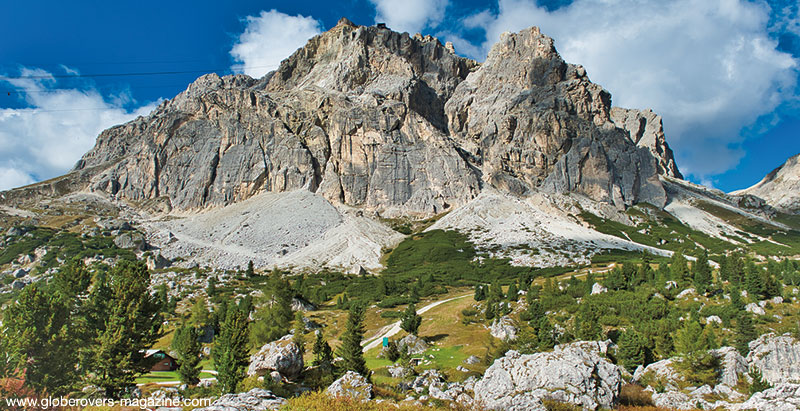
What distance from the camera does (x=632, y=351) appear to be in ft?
87.8

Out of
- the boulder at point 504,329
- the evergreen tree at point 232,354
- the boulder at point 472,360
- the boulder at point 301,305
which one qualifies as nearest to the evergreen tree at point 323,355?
the evergreen tree at point 232,354

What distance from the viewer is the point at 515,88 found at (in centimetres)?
18650

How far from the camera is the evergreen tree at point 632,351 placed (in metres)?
26.2

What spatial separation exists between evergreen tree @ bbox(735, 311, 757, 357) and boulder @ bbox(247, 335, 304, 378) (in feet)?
85.2

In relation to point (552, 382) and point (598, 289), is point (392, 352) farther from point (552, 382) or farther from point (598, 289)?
point (598, 289)

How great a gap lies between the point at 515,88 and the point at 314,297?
15101 centimetres

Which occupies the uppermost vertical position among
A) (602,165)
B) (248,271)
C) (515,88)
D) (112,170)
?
(515,88)

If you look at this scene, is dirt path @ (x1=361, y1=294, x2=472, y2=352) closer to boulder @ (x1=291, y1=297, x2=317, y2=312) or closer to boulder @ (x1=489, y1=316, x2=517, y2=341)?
boulder @ (x1=489, y1=316, x2=517, y2=341)

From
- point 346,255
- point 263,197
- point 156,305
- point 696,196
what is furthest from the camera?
point 696,196

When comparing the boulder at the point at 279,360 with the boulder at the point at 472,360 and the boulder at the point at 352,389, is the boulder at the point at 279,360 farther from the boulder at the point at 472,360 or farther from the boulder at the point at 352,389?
the boulder at the point at 472,360

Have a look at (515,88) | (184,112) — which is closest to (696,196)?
(515,88)

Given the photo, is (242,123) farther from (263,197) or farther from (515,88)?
(515,88)

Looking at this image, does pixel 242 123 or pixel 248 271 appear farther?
pixel 242 123

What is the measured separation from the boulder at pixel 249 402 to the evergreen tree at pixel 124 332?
1337 centimetres
